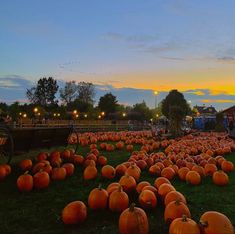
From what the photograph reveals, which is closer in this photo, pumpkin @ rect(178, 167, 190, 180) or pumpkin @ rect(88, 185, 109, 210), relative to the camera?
pumpkin @ rect(88, 185, 109, 210)

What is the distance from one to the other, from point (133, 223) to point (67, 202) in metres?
1.71

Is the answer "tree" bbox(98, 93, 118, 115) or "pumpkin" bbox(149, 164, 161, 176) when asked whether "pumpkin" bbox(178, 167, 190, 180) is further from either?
"tree" bbox(98, 93, 118, 115)

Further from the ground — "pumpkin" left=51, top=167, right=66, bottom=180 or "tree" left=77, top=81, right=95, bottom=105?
"tree" left=77, top=81, right=95, bottom=105

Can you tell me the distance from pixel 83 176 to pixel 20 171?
4.39 ft

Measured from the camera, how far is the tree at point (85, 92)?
3939 inches

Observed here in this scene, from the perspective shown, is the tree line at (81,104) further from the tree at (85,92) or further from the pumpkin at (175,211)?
the pumpkin at (175,211)

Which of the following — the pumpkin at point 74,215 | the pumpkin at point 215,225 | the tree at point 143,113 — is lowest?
the pumpkin at point 74,215

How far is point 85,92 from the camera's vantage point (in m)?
100

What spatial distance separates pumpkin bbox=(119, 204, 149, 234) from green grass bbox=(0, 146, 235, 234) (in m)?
0.23

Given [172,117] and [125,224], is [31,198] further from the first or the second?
[172,117]

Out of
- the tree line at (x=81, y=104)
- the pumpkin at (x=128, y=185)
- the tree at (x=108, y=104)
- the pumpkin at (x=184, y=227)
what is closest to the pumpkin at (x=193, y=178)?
the pumpkin at (x=128, y=185)

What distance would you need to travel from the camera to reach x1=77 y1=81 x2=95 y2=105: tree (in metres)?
100

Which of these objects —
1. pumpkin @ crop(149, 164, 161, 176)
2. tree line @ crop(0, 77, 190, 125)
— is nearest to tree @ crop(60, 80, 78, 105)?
tree line @ crop(0, 77, 190, 125)

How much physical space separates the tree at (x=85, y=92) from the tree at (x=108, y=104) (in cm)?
960
